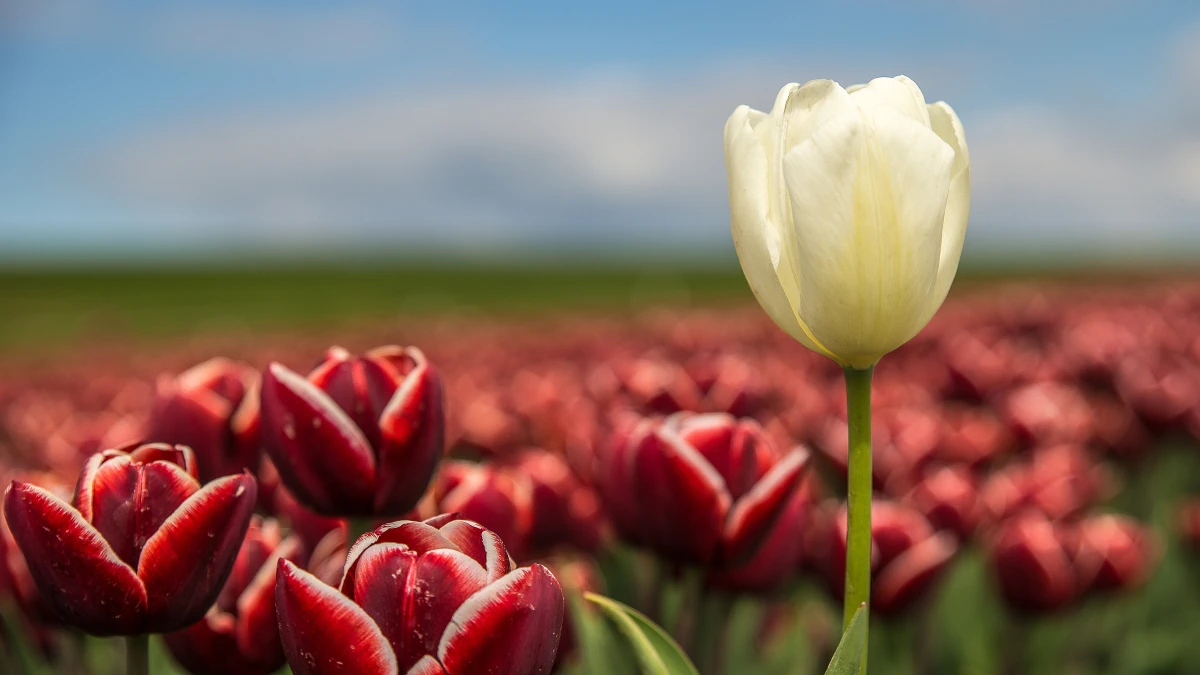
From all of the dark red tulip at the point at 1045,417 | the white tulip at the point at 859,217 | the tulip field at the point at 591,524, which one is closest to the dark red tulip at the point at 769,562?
the tulip field at the point at 591,524

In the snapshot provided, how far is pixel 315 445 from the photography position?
1090 millimetres

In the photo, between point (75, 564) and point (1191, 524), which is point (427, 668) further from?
point (1191, 524)

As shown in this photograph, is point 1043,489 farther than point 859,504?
Yes

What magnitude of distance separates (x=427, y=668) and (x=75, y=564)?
16.0 inches

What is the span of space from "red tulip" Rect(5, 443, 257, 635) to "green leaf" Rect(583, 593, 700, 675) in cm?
35

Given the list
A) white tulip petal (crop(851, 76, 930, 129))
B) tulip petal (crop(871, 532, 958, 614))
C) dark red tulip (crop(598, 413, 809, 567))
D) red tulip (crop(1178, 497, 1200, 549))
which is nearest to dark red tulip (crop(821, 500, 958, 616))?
tulip petal (crop(871, 532, 958, 614))

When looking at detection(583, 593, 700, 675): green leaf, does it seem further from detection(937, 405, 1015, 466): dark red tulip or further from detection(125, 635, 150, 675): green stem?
detection(937, 405, 1015, 466): dark red tulip

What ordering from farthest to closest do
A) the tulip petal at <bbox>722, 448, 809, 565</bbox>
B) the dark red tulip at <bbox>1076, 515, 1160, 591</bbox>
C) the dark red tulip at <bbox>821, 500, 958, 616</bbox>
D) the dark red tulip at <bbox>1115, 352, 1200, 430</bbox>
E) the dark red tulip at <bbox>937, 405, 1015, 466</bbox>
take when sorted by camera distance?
1. the dark red tulip at <bbox>1115, 352, 1200, 430</bbox>
2. the dark red tulip at <bbox>937, 405, 1015, 466</bbox>
3. the dark red tulip at <bbox>1076, 515, 1160, 591</bbox>
4. the dark red tulip at <bbox>821, 500, 958, 616</bbox>
5. the tulip petal at <bbox>722, 448, 809, 565</bbox>

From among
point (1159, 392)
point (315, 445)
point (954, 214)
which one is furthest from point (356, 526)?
point (1159, 392)

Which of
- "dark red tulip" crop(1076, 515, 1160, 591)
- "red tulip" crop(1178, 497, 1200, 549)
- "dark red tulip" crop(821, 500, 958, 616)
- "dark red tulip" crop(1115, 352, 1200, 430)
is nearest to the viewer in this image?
"dark red tulip" crop(821, 500, 958, 616)

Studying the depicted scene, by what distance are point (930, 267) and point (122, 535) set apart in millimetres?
767

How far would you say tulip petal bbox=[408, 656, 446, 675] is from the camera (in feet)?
2.34

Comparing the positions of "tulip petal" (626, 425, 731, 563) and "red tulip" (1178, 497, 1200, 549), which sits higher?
"tulip petal" (626, 425, 731, 563)

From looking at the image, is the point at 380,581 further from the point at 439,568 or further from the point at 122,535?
the point at 122,535
